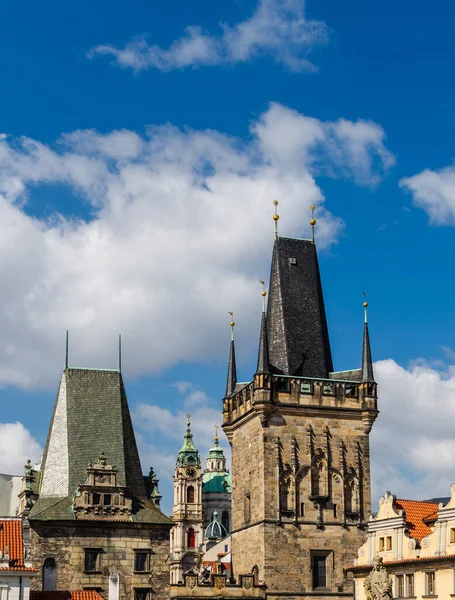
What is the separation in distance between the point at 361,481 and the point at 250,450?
566cm

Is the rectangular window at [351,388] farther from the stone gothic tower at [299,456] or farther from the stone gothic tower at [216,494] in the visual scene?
the stone gothic tower at [216,494]

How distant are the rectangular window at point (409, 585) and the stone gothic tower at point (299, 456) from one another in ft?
20.1

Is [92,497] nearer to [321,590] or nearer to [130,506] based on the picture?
[130,506]

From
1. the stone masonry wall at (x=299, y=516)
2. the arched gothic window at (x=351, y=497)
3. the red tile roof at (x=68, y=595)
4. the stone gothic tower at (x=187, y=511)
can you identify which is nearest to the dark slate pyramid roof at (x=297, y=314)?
the stone masonry wall at (x=299, y=516)

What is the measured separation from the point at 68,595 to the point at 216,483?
122509mm

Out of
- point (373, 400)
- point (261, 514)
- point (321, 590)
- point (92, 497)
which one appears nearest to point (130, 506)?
point (92, 497)

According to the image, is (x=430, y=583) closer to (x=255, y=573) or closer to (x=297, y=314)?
(x=255, y=573)

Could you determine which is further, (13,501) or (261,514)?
(13,501)

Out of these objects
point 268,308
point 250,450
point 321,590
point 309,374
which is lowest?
point 321,590

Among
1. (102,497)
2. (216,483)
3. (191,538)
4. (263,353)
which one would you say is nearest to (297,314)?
(263,353)

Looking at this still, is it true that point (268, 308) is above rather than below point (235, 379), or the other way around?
above

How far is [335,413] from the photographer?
52.5m

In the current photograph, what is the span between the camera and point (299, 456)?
168 feet

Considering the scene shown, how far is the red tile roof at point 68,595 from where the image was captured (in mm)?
43094
